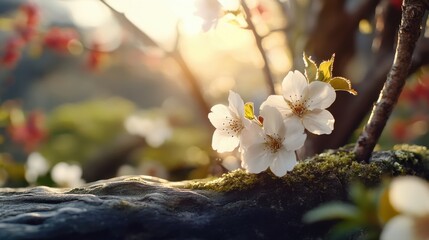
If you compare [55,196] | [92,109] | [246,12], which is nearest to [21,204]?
[55,196]

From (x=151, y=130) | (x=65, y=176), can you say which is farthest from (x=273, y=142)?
(x=151, y=130)

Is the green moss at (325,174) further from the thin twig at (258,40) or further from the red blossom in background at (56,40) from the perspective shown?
the red blossom in background at (56,40)

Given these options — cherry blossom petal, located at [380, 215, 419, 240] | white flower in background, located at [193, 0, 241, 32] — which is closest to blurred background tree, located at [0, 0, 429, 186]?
white flower in background, located at [193, 0, 241, 32]

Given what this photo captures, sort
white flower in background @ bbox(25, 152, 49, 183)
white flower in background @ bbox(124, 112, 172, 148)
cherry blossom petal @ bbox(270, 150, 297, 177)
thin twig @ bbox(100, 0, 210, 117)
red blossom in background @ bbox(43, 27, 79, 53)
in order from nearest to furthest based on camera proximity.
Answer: cherry blossom petal @ bbox(270, 150, 297, 177), thin twig @ bbox(100, 0, 210, 117), white flower in background @ bbox(25, 152, 49, 183), red blossom in background @ bbox(43, 27, 79, 53), white flower in background @ bbox(124, 112, 172, 148)

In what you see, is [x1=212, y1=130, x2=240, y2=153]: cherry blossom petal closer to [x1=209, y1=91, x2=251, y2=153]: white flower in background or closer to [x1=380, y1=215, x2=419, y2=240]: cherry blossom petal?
[x1=209, y1=91, x2=251, y2=153]: white flower in background

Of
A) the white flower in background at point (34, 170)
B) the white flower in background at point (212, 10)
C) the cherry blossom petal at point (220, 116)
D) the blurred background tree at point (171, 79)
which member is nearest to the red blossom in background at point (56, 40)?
the blurred background tree at point (171, 79)

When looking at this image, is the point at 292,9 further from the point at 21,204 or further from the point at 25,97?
the point at 25,97

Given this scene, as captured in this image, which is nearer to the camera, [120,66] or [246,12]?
[246,12]
